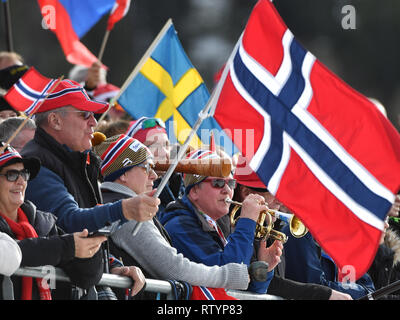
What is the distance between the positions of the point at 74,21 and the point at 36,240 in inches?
210

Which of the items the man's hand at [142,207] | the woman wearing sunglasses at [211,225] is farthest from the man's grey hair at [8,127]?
the man's hand at [142,207]

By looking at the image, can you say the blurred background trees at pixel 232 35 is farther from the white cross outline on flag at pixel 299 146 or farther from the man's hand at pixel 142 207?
the man's hand at pixel 142 207

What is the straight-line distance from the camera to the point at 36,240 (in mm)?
6016

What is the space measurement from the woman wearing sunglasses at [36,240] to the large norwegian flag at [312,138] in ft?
4.03

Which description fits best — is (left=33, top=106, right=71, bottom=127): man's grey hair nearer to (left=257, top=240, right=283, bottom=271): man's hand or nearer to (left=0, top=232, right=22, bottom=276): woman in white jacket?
(left=0, top=232, right=22, bottom=276): woman in white jacket

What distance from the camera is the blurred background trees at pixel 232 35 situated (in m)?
33.4

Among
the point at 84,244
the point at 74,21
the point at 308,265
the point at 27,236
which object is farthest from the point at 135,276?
the point at 74,21

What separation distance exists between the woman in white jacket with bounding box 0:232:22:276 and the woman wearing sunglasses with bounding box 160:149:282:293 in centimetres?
191

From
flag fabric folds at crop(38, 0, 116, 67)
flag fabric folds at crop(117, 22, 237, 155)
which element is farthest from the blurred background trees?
flag fabric folds at crop(117, 22, 237, 155)

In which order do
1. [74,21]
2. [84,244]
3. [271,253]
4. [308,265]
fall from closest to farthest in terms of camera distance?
[84,244], [271,253], [308,265], [74,21]

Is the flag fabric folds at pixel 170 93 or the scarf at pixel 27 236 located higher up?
the scarf at pixel 27 236

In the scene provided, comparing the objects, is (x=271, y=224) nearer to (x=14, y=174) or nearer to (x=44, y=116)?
(x=44, y=116)

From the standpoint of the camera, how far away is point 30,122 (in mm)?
8211

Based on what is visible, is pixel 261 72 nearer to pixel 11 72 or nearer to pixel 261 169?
pixel 261 169
